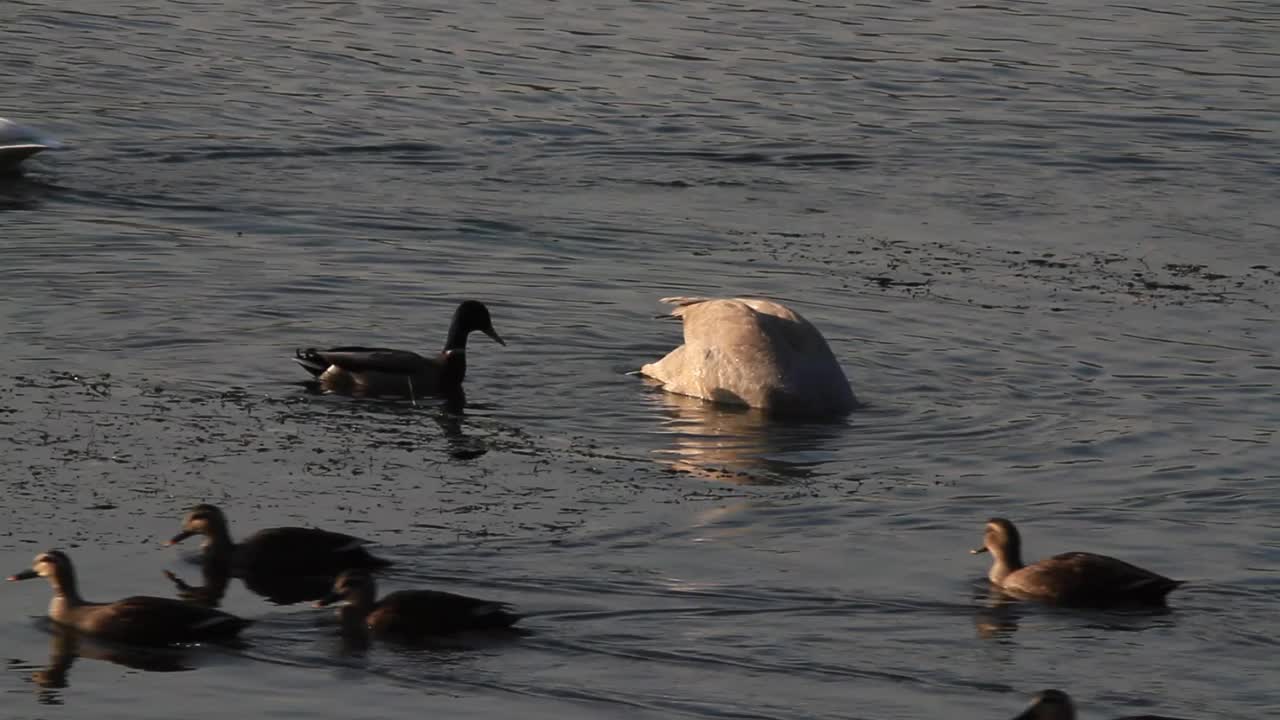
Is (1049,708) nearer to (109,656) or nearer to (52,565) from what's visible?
(109,656)

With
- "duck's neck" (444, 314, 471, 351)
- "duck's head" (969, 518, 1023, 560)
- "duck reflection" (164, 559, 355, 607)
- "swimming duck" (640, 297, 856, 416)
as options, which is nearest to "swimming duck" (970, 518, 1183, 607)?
"duck's head" (969, 518, 1023, 560)

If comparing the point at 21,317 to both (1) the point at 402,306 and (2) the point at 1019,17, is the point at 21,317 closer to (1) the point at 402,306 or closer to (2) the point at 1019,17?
(1) the point at 402,306

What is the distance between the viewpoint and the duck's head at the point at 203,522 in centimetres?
1157

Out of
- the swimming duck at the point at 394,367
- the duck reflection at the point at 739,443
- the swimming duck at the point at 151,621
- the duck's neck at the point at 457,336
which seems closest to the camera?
the swimming duck at the point at 151,621

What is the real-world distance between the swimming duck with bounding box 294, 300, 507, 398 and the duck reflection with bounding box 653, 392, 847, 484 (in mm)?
1304

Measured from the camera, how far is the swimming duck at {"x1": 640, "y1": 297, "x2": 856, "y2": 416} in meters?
15.6

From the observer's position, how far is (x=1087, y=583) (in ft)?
37.1

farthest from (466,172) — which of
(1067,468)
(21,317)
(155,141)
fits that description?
(1067,468)

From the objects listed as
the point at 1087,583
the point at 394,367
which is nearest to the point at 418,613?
the point at 1087,583

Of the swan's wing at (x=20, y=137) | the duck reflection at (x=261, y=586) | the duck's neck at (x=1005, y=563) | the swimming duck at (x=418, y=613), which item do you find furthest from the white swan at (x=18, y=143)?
the duck's neck at (x=1005, y=563)

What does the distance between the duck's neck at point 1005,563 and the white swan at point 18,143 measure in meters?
12.6

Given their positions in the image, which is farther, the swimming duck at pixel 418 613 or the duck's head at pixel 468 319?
the duck's head at pixel 468 319

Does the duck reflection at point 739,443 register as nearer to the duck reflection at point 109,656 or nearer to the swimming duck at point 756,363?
the swimming duck at point 756,363

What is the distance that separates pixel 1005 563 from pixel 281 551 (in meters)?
3.34
